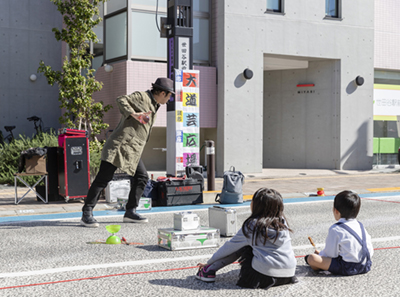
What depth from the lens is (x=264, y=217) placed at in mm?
4094

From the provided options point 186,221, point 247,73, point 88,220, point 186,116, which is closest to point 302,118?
point 247,73

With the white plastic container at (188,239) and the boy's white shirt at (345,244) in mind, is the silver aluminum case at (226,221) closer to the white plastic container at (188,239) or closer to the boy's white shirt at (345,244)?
the white plastic container at (188,239)

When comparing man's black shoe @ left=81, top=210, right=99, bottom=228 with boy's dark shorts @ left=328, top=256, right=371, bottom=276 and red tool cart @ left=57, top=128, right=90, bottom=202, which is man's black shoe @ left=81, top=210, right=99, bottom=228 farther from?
boy's dark shorts @ left=328, top=256, right=371, bottom=276

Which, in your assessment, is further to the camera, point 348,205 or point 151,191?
point 151,191

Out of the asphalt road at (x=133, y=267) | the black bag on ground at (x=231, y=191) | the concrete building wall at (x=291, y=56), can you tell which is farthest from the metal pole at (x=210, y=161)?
the concrete building wall at (x=291, y=56)

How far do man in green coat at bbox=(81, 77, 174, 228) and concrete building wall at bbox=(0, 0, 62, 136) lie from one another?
13200 mm

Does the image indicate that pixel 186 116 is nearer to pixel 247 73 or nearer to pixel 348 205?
pixel 247 73

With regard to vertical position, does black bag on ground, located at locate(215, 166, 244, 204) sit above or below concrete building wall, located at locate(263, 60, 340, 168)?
below

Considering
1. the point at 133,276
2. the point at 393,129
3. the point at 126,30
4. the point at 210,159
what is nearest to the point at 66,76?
the point at 126,30

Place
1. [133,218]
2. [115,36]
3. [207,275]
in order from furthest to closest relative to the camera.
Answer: [115,36], [133,218], [207,275]

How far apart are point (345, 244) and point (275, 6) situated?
1436 cm

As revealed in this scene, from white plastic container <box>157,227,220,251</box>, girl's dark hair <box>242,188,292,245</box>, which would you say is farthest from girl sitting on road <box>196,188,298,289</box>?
white plastic container <box>157,227,220,251</box>

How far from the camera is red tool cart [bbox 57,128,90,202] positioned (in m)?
9.22

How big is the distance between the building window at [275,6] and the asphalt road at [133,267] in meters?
11.5
